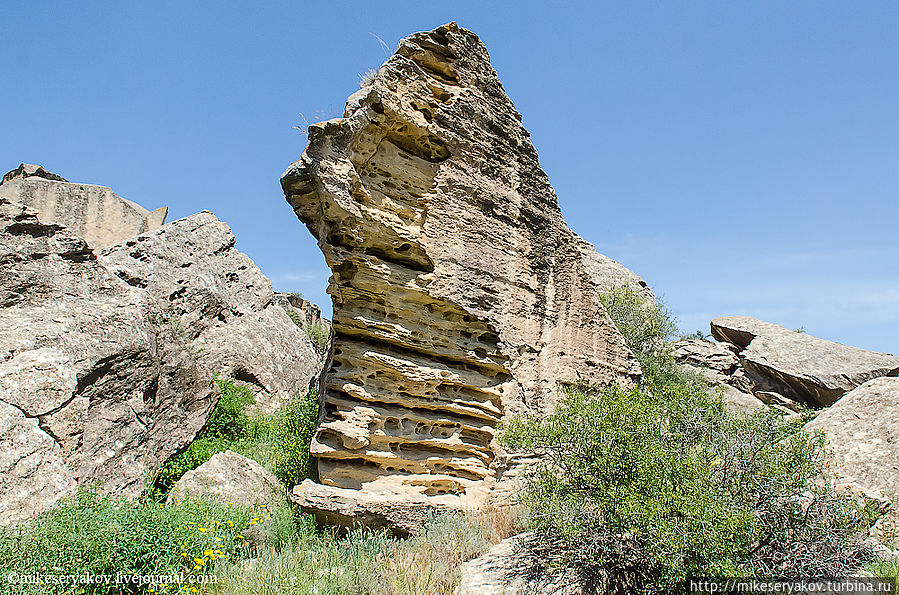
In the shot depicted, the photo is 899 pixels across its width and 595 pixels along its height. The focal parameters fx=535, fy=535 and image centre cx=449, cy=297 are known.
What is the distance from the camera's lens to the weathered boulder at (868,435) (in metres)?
8.12

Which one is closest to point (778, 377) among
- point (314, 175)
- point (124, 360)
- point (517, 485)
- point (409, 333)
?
point (517, 485)

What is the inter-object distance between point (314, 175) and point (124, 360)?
13.6 ft

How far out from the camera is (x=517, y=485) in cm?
842

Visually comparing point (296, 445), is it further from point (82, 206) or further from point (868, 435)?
point (82, 206)

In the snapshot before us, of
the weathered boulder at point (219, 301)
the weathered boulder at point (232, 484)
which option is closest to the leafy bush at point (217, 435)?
the weathered boulder at point (232, 484)

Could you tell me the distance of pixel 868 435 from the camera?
895 centimetres

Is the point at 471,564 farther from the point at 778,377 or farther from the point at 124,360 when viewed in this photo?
the point at 778,377

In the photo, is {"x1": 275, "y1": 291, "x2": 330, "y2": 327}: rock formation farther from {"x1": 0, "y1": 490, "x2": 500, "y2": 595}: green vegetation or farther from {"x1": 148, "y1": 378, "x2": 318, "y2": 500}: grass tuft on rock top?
{"x1": 0, "y1": 490, "x2": 500, "y2": 595}: green vegetation

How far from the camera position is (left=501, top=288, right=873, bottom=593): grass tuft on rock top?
509 cm

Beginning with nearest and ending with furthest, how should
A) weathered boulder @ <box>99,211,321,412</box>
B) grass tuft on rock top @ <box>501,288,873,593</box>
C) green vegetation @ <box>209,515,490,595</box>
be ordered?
grass tuft on rock top @ <box>501,288,873,593</box>
green vegetation @ <box>209,515,490,595</box>
weathered boulder @ <box>99,211,321,412</box>

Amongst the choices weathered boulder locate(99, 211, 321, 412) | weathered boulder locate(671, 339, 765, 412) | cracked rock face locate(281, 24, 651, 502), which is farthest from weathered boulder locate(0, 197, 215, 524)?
weathered boulder locate(671, 339, 765, 412)

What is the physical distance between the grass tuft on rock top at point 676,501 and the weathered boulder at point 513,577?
144 mm

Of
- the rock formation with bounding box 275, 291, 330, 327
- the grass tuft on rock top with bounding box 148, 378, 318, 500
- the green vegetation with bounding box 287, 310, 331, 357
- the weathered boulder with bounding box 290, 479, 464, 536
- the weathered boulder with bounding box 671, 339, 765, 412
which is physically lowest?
the weathered boulder with bounding box 290, 479, 464, 536

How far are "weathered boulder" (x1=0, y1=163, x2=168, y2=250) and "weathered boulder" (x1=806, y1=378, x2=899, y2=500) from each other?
2381 centimetres
